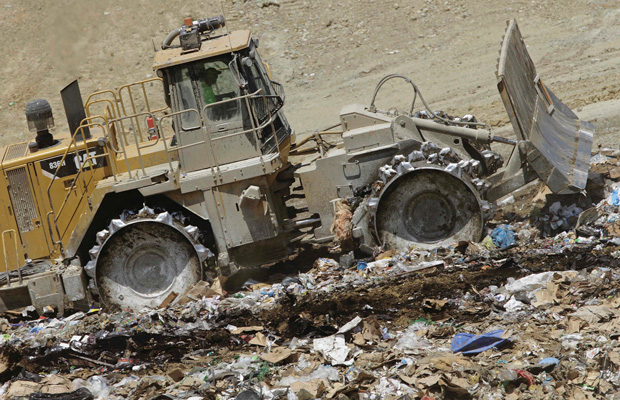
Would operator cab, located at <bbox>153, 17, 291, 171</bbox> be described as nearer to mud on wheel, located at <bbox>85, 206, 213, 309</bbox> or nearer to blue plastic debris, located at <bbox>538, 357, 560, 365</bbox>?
Answer: mud on wheel, located at <bbox>85, 206, 213, 309</bbox>

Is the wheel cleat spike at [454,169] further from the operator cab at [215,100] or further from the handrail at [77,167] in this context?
the handrail at [77,167]

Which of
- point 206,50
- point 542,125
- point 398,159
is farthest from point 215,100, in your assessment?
point 542,125

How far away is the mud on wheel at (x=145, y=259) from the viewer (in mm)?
8844

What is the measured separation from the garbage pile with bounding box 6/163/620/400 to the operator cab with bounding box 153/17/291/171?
162 centimetres

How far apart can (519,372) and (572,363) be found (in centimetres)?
44

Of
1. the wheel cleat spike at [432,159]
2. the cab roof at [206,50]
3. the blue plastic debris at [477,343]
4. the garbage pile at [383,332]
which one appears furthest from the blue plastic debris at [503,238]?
the cab roof at [206,50]

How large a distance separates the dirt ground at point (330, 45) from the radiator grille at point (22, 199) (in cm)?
848

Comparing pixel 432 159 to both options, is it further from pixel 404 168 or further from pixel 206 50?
pixel 206 50

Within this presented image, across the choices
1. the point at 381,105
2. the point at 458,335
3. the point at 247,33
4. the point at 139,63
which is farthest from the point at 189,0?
the point at 458,335

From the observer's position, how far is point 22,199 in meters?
9.24

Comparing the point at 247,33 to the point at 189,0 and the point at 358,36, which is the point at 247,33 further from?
the point at 189,0

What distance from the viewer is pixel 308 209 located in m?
9.13

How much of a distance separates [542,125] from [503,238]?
164 cm

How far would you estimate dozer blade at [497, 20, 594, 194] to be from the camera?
862 cm
